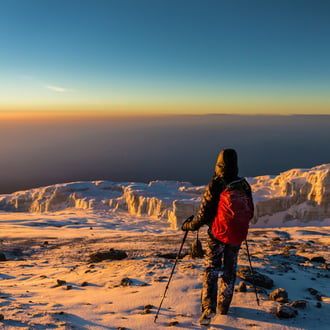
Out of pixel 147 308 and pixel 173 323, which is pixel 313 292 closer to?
pixel 173 323

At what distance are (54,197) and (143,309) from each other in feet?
243

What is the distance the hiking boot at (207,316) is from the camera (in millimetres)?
4153

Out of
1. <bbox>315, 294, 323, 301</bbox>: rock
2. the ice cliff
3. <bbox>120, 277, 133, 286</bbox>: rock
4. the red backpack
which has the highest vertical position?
the red backpack

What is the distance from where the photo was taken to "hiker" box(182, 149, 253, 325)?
4047mm

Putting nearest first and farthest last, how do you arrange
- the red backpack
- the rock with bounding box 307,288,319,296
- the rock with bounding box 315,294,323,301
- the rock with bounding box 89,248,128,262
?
1. the red backpack
2. the rock with bounding box 315,294,323,301
3. the rock with bounding box 307,288,319,296
4. the rock with bounding box 89,248,128,262

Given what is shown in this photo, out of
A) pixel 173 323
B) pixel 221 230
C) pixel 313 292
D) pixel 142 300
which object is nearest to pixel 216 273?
pixel 221 230

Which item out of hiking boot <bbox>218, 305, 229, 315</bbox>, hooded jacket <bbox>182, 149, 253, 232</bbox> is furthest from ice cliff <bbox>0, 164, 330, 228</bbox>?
hooded jacket <bbox>182, 149, 253, 232</bbox>

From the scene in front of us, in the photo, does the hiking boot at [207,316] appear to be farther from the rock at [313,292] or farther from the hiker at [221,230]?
the rock at [313,292]

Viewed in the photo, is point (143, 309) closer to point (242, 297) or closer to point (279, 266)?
point (242, 297)

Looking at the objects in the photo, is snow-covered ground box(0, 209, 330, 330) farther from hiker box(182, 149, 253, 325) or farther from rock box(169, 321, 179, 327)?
hiker box(182, 149, 253, 325)

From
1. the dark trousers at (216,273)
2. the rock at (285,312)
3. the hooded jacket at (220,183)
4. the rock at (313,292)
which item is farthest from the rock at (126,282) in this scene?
the rock at (313,292)

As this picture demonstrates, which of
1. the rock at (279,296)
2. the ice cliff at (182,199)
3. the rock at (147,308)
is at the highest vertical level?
the rock at (279,296)

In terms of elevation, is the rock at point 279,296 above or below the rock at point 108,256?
above

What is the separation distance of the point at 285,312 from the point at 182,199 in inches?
1819
